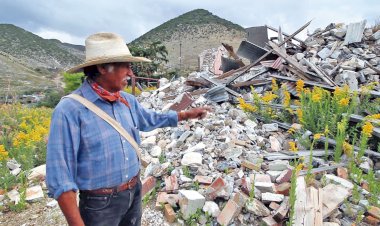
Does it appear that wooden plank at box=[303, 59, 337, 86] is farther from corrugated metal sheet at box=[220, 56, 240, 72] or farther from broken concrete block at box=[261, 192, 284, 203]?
broken concrete block at box=[261, 192, 284, 203]

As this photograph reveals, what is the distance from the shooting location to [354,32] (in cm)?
1000

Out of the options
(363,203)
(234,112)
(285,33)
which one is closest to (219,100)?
(234,112)

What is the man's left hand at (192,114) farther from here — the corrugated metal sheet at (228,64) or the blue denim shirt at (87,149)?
the corrugated metal sheet at (228,64)

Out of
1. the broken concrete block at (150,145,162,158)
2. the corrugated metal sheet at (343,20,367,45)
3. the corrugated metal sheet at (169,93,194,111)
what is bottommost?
the broken concrete block at (150,145,162,158)

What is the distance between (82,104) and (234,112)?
15.5 feet

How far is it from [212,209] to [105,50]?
98.0 inches

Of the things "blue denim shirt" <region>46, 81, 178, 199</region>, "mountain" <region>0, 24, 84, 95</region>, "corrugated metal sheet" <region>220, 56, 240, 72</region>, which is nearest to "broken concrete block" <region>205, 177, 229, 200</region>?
"blue denim shirt" <region>46, 81, 178, 199</region>

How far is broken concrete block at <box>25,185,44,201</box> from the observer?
505 centimetres

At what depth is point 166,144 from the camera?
6.14m

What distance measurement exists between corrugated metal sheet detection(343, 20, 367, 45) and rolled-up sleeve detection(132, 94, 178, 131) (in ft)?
27.8

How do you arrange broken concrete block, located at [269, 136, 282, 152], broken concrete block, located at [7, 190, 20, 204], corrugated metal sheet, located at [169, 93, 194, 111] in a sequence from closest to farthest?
broken concrete block, located at [7, 190, 20, 204], broken concrete block, located at [269, 136, 282, 152], corrugated metal sheet, located at [169, 93, 194, 111]

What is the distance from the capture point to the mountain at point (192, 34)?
68.9m

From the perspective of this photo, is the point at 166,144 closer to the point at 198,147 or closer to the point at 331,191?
the point at 198,147

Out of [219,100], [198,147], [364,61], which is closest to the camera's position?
[198,147]
